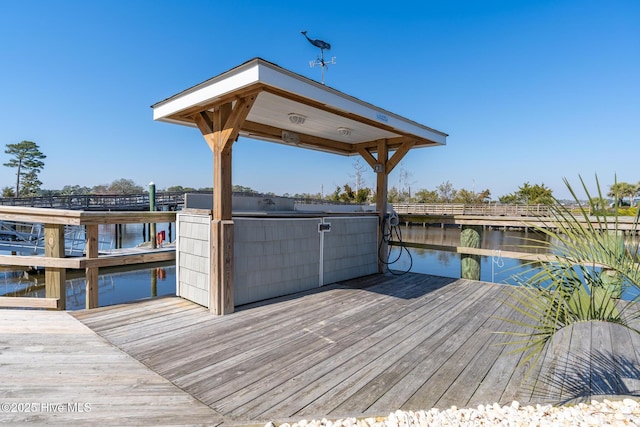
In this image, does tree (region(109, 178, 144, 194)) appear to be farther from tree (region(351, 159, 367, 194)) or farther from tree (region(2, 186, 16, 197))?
tree (region(351, 159, 367, 194))

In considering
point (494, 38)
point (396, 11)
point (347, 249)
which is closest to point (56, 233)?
point (347, 249)

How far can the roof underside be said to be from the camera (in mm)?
2682

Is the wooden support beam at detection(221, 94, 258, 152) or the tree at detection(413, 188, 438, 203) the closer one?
the wooden support beam at detection(221, 94, 258, 152)

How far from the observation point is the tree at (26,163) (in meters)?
34.8

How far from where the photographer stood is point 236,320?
2.88 metres

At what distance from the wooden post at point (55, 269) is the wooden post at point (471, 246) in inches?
209

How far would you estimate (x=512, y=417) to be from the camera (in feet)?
4.75

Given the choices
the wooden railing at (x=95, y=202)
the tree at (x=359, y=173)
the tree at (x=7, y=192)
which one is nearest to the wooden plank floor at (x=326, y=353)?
the wooden railing at (x=95, y=202)

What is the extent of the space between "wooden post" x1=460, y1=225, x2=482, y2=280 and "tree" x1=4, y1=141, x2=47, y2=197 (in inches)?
1878

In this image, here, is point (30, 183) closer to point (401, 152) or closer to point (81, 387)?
point (401, 152)

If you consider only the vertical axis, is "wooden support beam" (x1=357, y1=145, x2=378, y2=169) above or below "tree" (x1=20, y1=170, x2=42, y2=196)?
below

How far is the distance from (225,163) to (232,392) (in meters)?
2.14

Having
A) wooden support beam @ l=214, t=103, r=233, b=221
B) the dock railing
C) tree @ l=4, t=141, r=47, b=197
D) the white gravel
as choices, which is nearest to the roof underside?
wooden support beam @ l=214, t=103, r=233, b=221

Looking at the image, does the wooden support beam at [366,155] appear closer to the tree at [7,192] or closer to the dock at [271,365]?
the dock at [271,365]
